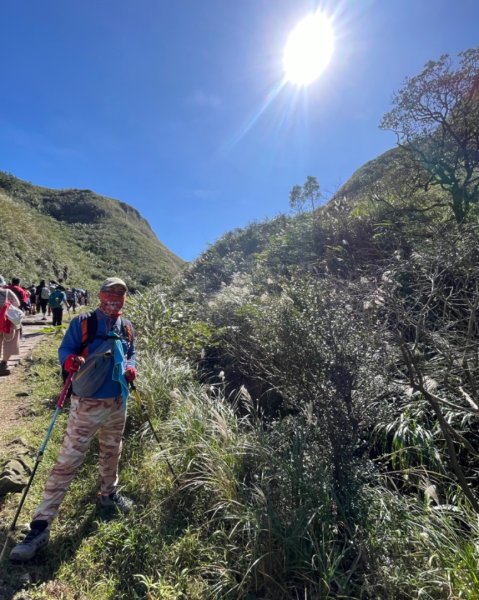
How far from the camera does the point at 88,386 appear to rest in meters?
2.74

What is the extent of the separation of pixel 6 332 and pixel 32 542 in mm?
5138

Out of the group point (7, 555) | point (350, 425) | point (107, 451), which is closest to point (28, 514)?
point (7, 555)

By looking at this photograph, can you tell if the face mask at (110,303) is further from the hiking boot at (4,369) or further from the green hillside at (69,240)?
the green hillside at (69,240)

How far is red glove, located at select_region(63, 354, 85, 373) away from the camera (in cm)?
261

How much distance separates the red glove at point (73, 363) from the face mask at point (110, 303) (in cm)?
46

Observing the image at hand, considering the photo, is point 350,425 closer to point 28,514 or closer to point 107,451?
point 107,451

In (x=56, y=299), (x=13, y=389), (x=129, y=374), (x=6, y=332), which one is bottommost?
(x=13, y=389)

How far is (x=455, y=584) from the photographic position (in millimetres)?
1848

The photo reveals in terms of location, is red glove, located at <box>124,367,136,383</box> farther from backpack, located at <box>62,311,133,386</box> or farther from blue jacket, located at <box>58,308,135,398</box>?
backpack, located at <box>62,311,133,386</box>

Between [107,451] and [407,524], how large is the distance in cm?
257

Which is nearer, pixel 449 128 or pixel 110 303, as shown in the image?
pixel 110 303

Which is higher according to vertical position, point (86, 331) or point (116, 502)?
point (86, 331)

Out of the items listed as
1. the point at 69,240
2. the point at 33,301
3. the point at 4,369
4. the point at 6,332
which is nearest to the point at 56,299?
the point at 4,369

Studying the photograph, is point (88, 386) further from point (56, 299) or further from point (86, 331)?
point (56, 299)
